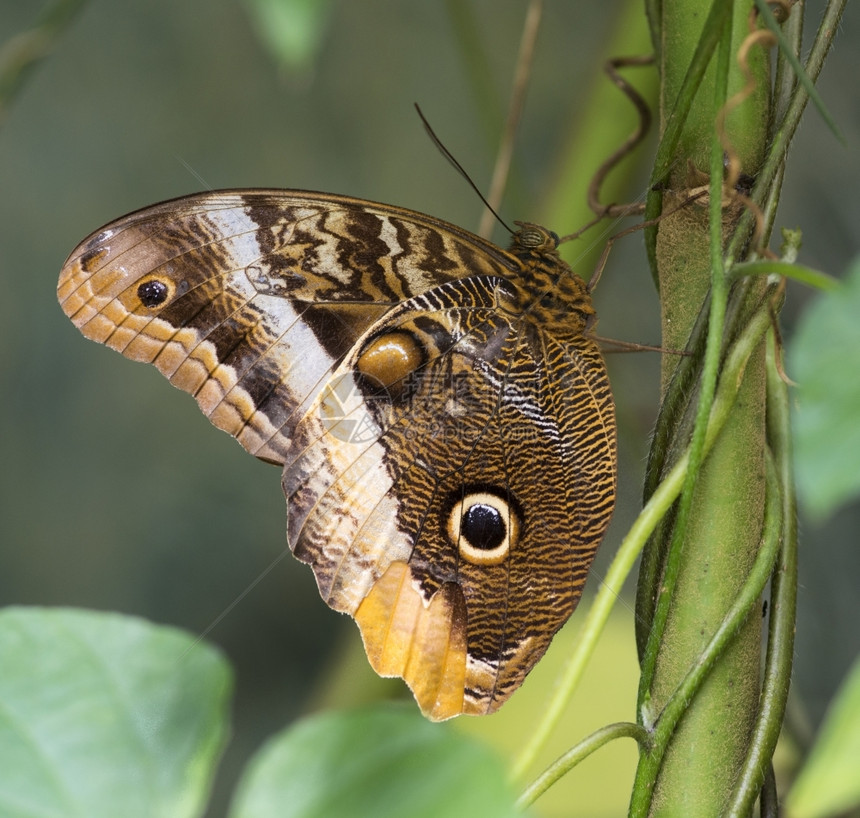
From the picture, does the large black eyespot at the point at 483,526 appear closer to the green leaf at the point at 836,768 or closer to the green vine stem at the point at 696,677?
the green vine stem at the point at 696,677

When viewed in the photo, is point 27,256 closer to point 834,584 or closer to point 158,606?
point 158,606

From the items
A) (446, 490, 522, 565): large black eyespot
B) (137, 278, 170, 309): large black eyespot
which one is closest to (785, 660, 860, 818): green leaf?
(446, 490, 522, 565): large black eyespot

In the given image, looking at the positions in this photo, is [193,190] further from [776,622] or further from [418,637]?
[776,622]

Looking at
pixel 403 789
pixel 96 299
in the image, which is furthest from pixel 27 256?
pixel 403 789

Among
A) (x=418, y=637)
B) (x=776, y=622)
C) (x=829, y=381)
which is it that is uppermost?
(x=829, y=381)

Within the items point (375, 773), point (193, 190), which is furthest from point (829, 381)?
point (193, 190)
